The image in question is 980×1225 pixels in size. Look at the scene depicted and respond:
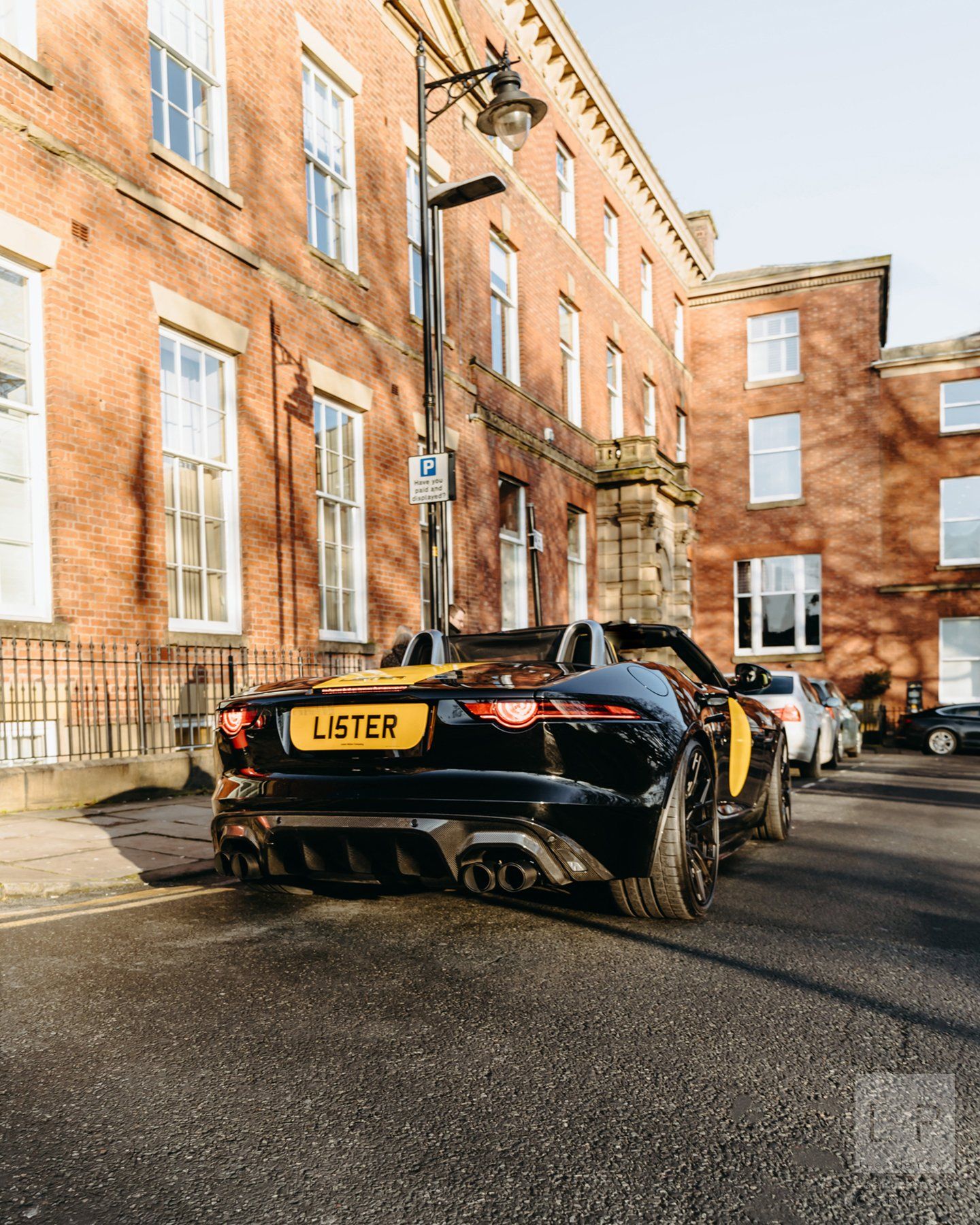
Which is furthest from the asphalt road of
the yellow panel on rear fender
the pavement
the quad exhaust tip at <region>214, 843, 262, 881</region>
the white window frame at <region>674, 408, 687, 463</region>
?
the white window frame at <region>674, 408, 687, 463</region>

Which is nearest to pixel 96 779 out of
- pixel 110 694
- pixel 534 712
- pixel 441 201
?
pixel 110 694

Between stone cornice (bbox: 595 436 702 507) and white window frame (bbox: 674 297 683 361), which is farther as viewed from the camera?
white window frame (bbox: 674 297 683 361)

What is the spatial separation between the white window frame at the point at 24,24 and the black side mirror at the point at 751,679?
7.96 metres

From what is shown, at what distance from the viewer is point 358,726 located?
4.13m

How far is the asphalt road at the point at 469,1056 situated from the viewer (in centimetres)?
213

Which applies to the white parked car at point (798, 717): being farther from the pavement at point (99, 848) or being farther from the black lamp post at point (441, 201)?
the pavement at point (99, 848)

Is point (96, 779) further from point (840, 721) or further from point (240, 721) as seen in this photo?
point (840, 721)

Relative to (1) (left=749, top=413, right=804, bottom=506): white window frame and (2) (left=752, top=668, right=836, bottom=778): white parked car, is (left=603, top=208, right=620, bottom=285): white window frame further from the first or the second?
(2) (left=752, top=668, right=836, bottom=778): white parked car

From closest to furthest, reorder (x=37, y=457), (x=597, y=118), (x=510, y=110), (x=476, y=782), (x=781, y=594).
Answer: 1. (x=476, y=782)
2. (x=37, y=457)
3. (x=510, y=110)
4. (x=597, y=118)
5. (x=781, y=594)

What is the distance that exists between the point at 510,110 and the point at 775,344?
21720mm

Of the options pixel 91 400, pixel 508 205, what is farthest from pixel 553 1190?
pixel 508 205

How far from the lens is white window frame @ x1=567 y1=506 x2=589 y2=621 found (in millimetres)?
21875

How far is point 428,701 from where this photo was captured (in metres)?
4.05

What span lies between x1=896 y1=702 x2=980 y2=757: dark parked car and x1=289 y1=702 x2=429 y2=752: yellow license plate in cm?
1956
